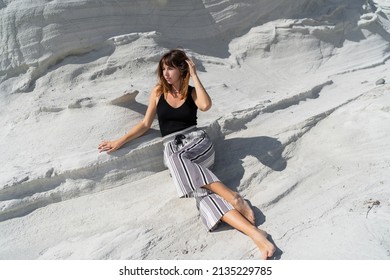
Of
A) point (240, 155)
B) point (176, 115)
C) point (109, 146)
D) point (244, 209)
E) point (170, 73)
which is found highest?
point (170, 73)

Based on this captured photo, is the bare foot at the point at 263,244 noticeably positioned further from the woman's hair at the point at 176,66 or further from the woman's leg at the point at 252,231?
the woman's hair at the point at 176,66

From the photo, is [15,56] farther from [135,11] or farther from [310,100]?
[310,100]

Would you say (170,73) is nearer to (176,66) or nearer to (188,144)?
(176,66)

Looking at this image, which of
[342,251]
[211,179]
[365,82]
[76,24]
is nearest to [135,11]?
[76,24]

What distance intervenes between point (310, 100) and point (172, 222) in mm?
2544

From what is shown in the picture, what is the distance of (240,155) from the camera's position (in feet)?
11.9

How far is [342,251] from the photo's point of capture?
2457mm

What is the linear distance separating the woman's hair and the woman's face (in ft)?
0.08

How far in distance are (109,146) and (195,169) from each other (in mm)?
798

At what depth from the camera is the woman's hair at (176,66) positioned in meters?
3.12

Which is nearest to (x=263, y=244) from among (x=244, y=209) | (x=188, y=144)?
(x=244, y=209)

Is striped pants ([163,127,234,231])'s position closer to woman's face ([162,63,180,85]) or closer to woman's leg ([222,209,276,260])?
woman's leg ([222,209,276,260])

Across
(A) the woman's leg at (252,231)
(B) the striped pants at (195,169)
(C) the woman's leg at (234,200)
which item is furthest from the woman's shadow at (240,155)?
(A) the woman's leg at (252,231)

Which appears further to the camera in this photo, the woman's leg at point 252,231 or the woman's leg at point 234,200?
the woman's leg at point 234,200
